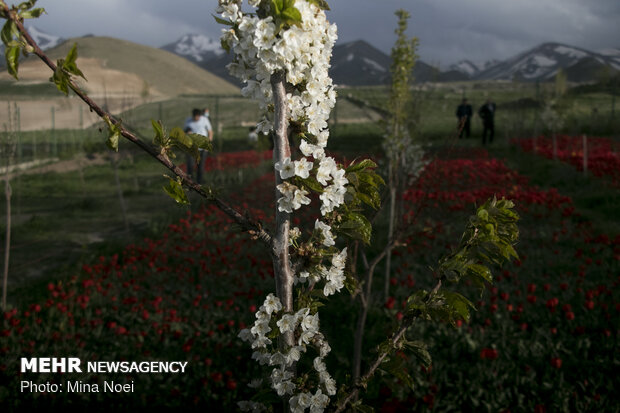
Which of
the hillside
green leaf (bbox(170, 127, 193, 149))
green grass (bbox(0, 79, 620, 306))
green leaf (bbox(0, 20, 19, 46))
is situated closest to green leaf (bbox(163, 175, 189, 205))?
green leaf (bbox(170, 127, 193, 149))

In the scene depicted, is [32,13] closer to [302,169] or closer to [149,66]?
[302,169]

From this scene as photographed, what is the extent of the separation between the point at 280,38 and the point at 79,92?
0.55 metres

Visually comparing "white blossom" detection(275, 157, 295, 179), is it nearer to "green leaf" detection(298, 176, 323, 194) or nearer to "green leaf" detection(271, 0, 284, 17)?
"green leaf" detection(298, 176, 323, 194)

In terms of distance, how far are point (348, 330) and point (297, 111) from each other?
3504 millimetres

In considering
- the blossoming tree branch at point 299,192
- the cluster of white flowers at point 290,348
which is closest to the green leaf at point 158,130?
the blossoming tree branch at point 299,192

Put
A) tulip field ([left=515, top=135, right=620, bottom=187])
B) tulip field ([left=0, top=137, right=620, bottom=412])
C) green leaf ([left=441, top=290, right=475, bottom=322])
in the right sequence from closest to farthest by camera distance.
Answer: green leaf ([left=441, top=290, right=475, bottom=322])
tulip field ([left=0, top=137, right=620, bottom=412])
tulip field ([left=515, top=135, right=620, bottom=187])

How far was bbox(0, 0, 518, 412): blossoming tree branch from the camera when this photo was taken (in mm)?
1381

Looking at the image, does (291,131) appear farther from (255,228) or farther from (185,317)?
(185,317)

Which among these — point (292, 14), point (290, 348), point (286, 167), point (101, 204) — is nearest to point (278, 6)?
point (292, 14)

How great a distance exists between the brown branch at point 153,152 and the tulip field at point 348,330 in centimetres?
104

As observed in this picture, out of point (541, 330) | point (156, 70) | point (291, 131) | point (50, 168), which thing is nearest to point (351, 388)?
point (291, 131)

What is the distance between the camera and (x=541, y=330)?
4.46 m

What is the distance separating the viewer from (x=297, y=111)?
5.01 feet

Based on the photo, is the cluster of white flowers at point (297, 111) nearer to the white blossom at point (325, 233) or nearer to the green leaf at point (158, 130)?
the white blossom at point (325, 233)
